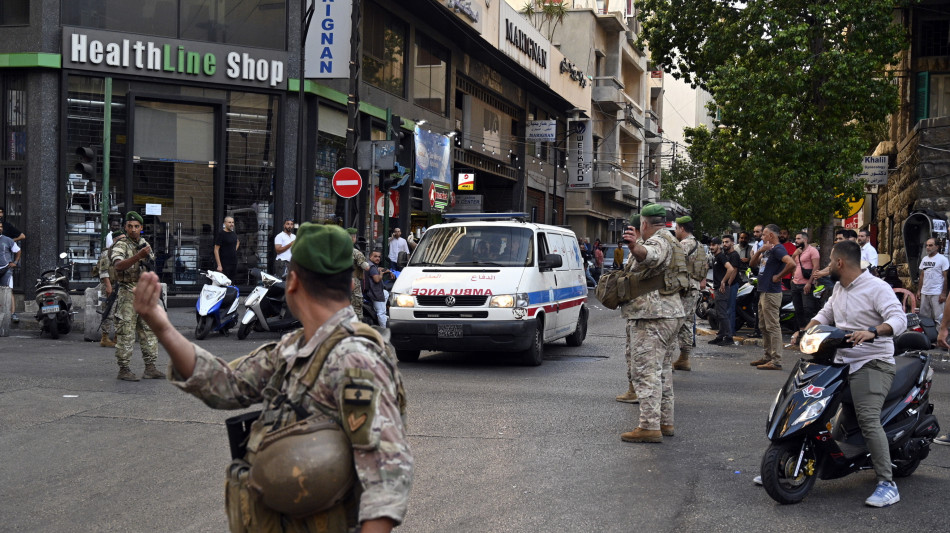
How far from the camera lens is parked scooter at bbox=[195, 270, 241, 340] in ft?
49.9

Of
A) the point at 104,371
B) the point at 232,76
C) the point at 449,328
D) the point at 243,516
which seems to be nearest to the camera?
the point at 243,516

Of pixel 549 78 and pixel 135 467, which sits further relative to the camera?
pixel 549 78

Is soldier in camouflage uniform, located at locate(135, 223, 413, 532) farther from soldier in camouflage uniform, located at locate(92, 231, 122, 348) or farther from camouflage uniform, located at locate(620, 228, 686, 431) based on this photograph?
soldier in camouflage uniform, located at locate(92, 231, 122, 348)

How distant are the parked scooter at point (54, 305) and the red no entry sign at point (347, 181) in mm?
5184

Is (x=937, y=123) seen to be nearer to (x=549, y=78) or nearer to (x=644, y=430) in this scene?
(x=644, y=430)

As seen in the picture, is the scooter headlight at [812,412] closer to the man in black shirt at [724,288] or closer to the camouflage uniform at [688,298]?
the camouflage uniform at [688,298]

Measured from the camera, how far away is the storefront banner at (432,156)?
28703 millimetres

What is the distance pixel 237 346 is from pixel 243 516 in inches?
470

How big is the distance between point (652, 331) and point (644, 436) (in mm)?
827

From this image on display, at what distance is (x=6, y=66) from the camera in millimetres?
19484

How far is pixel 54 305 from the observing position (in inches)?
591

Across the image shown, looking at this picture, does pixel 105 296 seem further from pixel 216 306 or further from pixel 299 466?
pixel 299 466

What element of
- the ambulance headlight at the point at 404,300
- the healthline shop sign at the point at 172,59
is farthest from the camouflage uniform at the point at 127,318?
the healthline shop sign at the point at 172,59

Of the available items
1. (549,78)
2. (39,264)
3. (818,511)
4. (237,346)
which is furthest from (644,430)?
(549,78)
